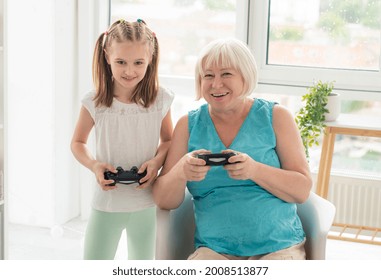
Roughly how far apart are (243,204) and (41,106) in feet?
5.87

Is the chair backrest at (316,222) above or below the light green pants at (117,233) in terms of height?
above

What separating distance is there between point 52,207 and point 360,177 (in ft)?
5.09

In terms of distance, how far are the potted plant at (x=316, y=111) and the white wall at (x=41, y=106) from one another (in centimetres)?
120

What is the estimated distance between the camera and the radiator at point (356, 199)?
336cm

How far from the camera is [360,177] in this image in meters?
3.39

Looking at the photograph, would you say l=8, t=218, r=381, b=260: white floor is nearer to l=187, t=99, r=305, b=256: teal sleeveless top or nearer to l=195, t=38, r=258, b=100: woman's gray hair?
l=187, t=99, r=305, b=256: teal sleeveless top

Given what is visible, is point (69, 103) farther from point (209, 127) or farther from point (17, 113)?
point (209, 127)

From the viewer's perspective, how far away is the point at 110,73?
2.13 meters

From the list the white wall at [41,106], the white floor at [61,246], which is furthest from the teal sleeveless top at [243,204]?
the white wall at [41,106]

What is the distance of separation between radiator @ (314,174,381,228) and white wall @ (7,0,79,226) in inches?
54.1

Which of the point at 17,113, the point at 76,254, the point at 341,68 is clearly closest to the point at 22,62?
the point at 17,113

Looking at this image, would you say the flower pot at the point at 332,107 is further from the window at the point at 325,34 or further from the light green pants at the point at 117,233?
the light green pants at the point at 117,233

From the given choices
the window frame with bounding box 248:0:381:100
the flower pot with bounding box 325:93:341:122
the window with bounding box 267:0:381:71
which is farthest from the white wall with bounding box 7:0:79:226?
the flower pot with bounding box 325:93:341:122

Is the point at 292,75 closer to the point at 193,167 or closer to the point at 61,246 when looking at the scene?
the point at 61,246
